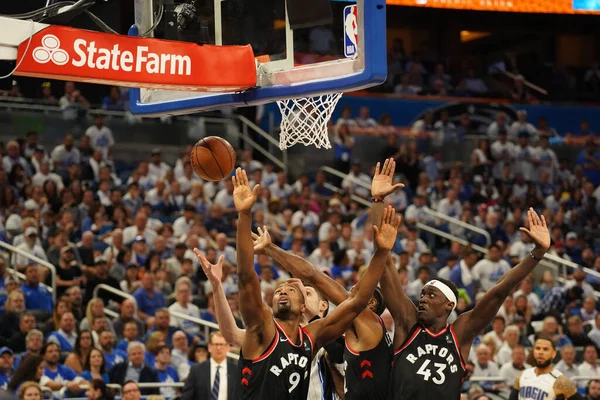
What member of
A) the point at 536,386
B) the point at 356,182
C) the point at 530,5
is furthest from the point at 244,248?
the point at 530,5

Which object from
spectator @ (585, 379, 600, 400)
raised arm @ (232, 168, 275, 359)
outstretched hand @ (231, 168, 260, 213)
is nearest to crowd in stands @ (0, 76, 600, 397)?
spectator @ (585, 379, 600, 400)

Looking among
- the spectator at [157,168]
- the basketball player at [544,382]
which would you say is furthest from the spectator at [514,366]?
the spectator at [157,168]

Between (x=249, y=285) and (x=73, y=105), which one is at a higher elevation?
(x=73, y=105)

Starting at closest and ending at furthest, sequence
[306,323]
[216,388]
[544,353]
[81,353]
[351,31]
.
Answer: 1. [351,31]
2. [306,323]
3. [544,353]
4. [216,388]
5. [81,353]

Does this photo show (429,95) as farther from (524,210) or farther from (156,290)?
(156,290)

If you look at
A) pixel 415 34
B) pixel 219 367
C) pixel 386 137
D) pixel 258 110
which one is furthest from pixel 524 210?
pixel 219 367

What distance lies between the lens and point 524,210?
18.5m

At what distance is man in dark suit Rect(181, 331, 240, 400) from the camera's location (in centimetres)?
986

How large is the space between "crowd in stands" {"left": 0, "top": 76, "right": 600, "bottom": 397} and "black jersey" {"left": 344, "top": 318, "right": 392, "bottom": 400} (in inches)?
101

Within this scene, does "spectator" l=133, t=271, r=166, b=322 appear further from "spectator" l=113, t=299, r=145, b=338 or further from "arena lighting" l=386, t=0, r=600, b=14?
"arena lighting" l=386, t=0, r=600, b=14

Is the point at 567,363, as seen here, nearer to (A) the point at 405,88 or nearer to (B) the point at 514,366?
(B) the point at 514,366

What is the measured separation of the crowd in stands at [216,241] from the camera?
11484mm

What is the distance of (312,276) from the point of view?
7.16 meters

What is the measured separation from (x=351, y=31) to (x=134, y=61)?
1377 millimetres
